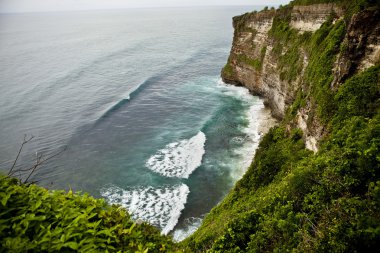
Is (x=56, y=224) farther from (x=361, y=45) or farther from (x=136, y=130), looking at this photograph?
(x=136, y=130)

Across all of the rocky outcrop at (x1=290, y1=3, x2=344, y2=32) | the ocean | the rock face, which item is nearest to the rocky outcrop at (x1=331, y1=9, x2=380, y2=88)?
the rock face

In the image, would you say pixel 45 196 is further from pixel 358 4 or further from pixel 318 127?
pixel 358 4

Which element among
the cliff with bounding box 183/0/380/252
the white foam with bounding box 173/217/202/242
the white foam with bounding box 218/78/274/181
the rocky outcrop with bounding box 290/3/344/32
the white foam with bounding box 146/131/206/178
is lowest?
the white foam with bounding box 173/217/202/242

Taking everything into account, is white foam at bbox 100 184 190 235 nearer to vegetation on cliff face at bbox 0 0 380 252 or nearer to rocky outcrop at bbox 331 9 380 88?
vegetation on cliff face at bbox 0 0 380 252

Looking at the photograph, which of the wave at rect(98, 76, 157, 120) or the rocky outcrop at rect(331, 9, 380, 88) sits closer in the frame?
the rocky outcrop at rect(331, 9, 380, 88)

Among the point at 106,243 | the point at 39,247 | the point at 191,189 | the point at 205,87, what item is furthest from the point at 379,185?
the point at 205,87
